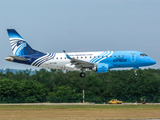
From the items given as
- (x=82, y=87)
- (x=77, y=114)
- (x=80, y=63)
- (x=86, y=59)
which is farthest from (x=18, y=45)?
(x=82, y=87)

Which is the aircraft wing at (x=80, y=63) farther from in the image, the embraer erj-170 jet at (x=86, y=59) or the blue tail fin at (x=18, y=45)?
the blue tail fin at (x=18, y=45)

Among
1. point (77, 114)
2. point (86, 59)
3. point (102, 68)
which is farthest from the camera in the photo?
point (86, 59)

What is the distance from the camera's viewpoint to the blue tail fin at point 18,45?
2435 inches

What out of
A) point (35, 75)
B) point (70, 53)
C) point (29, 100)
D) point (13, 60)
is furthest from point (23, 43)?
point (35, 75)

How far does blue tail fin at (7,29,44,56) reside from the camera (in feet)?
203

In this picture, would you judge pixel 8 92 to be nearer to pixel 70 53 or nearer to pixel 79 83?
pixel 79 83

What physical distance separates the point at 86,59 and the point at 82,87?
39889 mm

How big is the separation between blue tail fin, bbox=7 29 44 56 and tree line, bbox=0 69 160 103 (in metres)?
17.7

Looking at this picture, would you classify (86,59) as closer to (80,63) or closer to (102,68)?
(80,63)

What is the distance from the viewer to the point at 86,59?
2295 inches

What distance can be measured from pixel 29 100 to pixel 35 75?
28828 millimetres

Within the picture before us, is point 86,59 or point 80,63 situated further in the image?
point 86,59

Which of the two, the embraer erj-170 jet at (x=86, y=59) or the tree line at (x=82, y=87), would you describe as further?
the tree line at (x=82, y=87)

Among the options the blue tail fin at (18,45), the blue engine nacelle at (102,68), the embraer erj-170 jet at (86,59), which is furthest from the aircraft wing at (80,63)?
the blue tail fin at (18,45)
